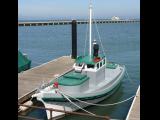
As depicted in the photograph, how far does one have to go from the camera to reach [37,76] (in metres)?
21.6

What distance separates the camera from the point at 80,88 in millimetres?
16469

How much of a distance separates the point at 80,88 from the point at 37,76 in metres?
6.12

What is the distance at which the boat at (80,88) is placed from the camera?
15633 mm

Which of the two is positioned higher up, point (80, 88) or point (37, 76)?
point (37, 76)

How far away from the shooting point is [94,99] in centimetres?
1731

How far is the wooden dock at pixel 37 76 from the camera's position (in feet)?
56.6

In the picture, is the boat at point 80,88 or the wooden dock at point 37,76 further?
the wooden dock at point 37,76

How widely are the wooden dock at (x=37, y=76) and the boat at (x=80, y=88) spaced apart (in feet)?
2.93

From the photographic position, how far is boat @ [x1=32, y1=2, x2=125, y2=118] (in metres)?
15.6

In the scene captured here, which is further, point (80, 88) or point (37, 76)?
point (37, 76)

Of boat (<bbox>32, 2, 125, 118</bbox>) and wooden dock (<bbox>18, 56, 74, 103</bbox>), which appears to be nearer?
boat (<bbox>32, 2, 125, 118</bbox>)

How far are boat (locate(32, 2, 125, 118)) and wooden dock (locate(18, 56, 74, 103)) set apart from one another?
2.93 feet
